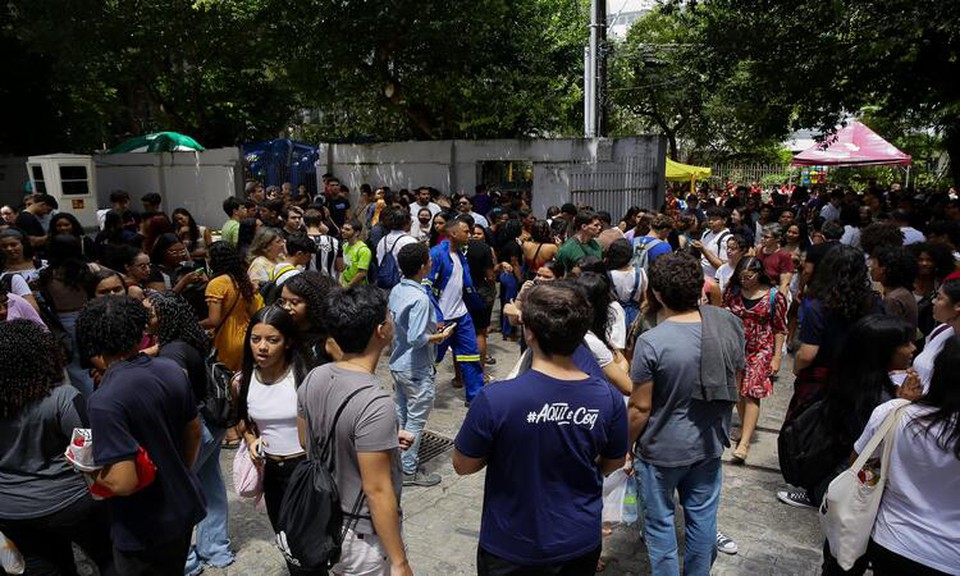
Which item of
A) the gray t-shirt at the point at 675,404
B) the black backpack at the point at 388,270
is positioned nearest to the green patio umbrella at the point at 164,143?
the black backpack at the point at 388,270

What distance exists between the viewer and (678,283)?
3.27 metres

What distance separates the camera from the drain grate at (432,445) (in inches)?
222

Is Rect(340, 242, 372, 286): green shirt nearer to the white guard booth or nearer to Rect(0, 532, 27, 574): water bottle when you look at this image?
Rect(0, 532, 27, 574): water bottle

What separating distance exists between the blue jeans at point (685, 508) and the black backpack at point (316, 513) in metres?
1.48

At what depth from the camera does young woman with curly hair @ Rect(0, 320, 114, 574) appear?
2.90m

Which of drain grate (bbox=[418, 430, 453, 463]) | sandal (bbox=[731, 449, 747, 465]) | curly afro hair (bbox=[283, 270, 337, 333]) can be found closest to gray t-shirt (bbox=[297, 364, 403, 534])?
curly afro hair (bbox=[283, 270, 337, 333])

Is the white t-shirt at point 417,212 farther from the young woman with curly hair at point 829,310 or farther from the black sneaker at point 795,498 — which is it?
the young woman with curly hair at point 829,310

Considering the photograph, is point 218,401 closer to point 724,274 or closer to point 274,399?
point 274,399

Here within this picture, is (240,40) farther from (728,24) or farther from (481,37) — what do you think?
(728,24)

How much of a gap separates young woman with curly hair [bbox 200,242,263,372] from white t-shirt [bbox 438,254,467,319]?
5.76ft

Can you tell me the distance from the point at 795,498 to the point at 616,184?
898 centimetres

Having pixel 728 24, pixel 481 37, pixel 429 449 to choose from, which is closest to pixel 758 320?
pixel 429 449

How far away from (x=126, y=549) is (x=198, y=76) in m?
20.6

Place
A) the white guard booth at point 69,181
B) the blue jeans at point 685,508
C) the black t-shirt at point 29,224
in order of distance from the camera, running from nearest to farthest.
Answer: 1. the blue jeans at point 685,508
2. the black t-shirt at point 29,224
3. the white guard booth at point 69,181
